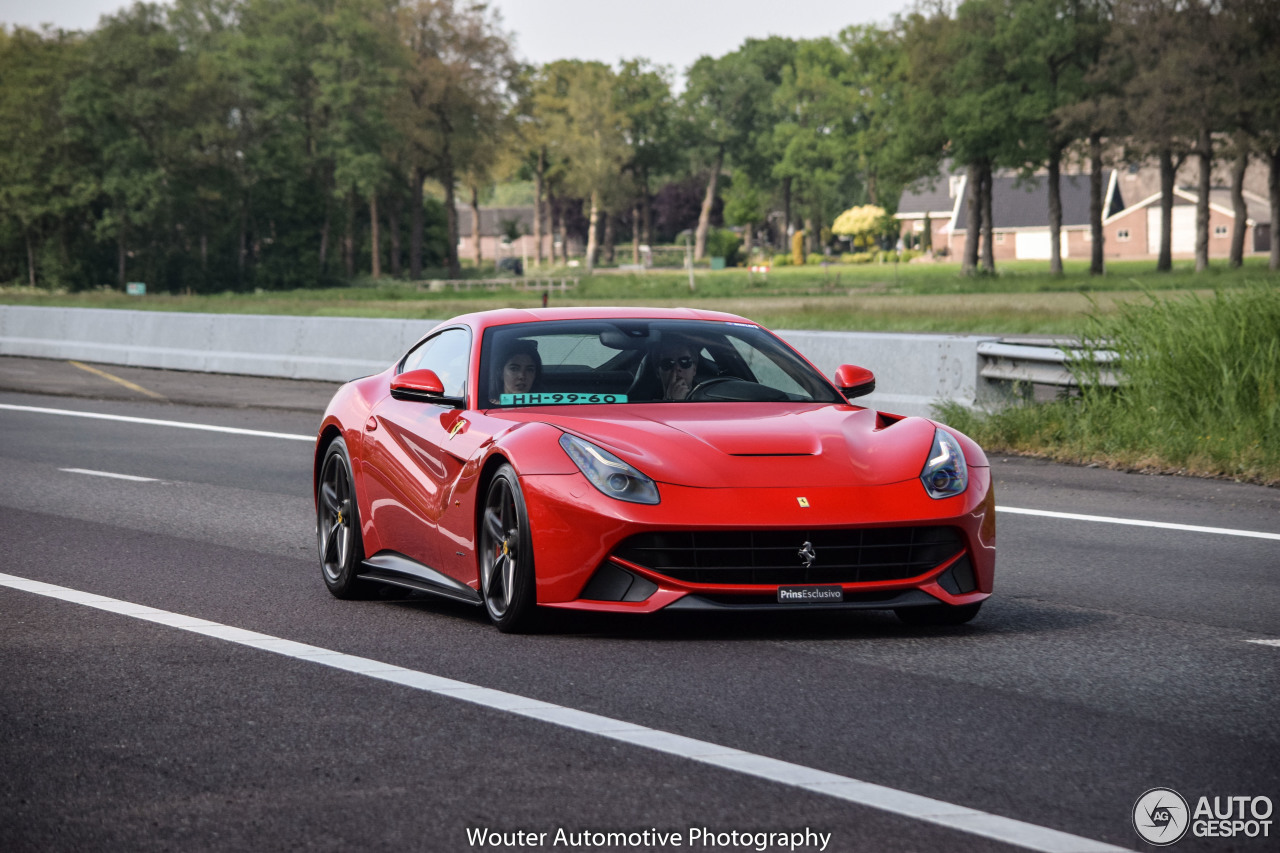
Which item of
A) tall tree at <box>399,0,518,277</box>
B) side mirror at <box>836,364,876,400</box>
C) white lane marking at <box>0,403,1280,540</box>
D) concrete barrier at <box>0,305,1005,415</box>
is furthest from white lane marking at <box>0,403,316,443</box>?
tall tree at <box>399,0,518,277</box>

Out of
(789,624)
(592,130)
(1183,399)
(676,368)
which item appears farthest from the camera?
(592,130)

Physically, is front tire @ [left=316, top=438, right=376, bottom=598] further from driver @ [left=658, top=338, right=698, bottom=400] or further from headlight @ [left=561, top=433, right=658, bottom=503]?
headlight @ [left=561, top=433, right=658, bottom=503]

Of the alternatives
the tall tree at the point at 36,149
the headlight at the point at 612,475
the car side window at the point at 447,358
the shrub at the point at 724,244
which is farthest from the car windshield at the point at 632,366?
the shrub at the point at 724,244

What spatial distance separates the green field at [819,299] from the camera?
35.2 meters

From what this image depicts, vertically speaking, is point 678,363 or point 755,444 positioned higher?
point 678,363

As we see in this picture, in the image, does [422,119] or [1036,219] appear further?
[1036,219]

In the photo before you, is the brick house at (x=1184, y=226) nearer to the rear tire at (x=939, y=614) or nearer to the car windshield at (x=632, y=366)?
the car windshield at (x=632, y=366)

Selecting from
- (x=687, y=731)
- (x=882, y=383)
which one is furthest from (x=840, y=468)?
(x=882, y=383)

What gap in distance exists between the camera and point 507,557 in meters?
6.75

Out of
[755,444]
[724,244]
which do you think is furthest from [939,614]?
[724,244]

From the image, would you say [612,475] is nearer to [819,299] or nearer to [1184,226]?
[819,299]

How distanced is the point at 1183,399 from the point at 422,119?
302ft

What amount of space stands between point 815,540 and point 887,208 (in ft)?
449

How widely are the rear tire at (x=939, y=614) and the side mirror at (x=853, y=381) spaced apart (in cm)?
110
